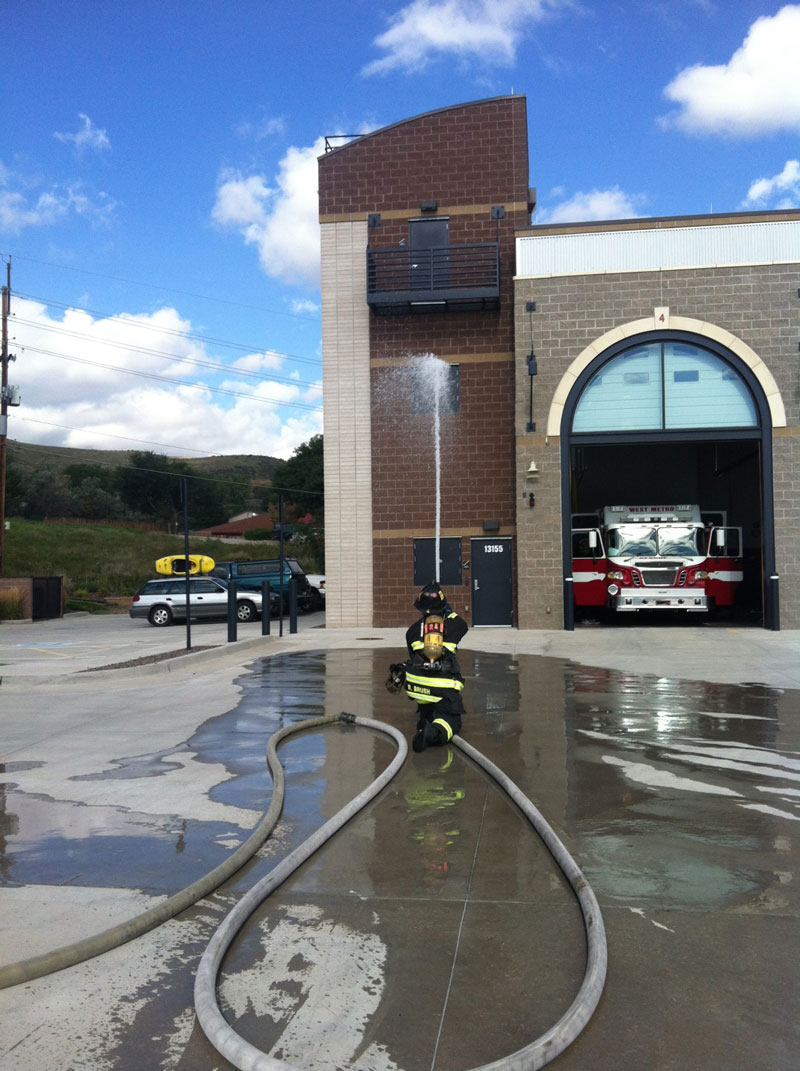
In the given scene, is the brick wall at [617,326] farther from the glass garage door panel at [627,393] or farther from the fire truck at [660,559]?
the fire truck at [660,559]

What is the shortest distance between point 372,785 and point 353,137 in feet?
77.4

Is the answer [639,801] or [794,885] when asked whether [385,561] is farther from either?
[794,885]

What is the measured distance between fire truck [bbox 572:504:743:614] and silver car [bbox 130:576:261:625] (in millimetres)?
11507

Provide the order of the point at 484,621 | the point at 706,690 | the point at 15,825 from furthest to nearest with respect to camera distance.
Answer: the point at 484,621, the point at 706,690, the point at 15,825

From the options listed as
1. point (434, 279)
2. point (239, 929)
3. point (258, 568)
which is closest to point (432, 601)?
point (239, 929)

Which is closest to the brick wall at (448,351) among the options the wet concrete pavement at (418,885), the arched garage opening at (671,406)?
the arched garage opening at (671,406)

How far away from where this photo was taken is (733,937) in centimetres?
445

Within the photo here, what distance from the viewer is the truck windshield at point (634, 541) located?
23922 millimetres

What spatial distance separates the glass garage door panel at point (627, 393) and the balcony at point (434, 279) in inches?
139

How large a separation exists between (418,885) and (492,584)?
67.0 feet

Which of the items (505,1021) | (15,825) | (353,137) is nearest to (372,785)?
(15,825)

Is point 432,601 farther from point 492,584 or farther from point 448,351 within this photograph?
point 448,351

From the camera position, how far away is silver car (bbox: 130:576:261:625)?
30984mm

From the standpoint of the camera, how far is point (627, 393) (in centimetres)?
2419
